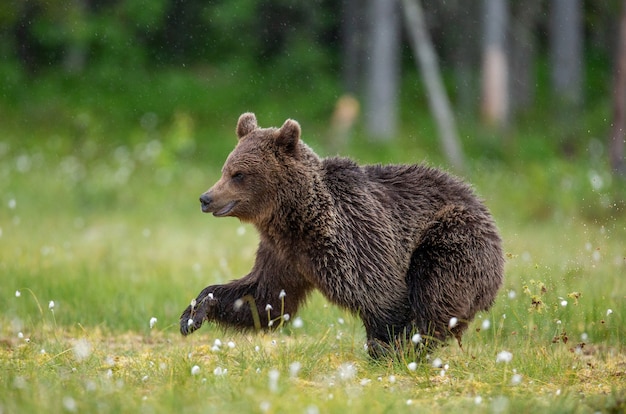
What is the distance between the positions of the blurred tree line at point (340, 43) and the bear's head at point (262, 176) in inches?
541

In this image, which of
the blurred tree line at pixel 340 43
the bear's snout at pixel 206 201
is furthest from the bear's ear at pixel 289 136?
the blurred tree line at pixel 340 43

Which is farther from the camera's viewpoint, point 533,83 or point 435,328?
point 533,83

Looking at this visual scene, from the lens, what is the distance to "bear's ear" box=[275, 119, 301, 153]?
5.92 m

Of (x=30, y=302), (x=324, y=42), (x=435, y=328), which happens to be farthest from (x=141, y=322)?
(x=324, y=42)

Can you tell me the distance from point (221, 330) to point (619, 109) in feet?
34.5

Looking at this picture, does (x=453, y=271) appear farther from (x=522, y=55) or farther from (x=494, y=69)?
(x=522, y=55)

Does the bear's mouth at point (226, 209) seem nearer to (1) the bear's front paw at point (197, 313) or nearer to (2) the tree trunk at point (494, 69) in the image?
(1) the bear's front paw at point (197, 313)

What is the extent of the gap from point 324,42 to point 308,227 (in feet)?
73.8

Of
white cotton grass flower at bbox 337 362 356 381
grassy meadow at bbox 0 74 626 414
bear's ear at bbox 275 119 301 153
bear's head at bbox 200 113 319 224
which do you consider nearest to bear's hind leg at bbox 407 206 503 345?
grassy meadow at bbox 0 74 626 414

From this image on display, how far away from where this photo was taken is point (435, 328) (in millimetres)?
5785

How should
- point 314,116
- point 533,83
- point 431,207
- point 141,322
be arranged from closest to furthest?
point 431,207, point 141,322, point 314,116, point 533,83

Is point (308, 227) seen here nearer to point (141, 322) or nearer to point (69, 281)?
point (141, 322)

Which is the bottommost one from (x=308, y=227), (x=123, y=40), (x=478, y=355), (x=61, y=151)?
(x=478, y=355)

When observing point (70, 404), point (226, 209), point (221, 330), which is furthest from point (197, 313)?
point (70, 404)
